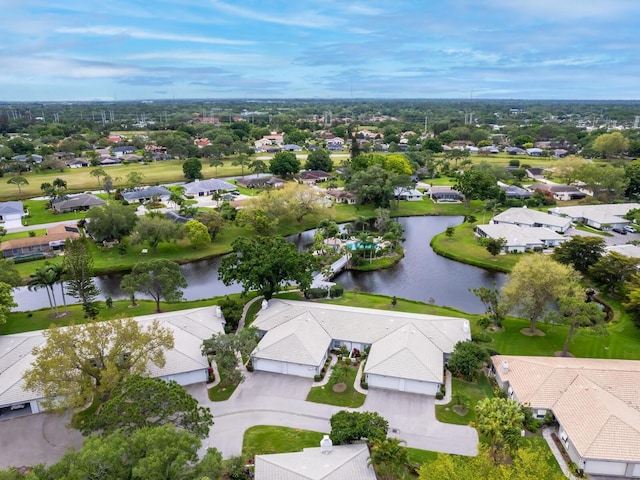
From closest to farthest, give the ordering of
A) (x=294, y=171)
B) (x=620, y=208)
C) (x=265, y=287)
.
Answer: (x=265, y=287)
(x=620, y=208)
(x=294, y=171)

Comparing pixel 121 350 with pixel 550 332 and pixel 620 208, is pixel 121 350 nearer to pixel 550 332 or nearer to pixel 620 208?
pixel 550 332

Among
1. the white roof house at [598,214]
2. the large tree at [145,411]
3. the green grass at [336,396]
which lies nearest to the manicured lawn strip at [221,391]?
the green grass at [336,396]

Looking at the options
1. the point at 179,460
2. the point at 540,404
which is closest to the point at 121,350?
the point at 179,460

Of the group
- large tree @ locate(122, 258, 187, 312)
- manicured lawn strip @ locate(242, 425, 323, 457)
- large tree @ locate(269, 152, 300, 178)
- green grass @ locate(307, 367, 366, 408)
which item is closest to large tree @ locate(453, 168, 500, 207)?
large tree @ locate(269, 152, 300, 178)

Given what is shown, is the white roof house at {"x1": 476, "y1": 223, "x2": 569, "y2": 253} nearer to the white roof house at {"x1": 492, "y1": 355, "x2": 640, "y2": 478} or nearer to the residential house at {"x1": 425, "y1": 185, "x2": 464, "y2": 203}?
the residential house at {"x1": 425, "y1": 185, "x2": 464, "y2": 203}

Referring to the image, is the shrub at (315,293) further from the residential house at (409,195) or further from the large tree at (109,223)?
the residential house at (409,195)
